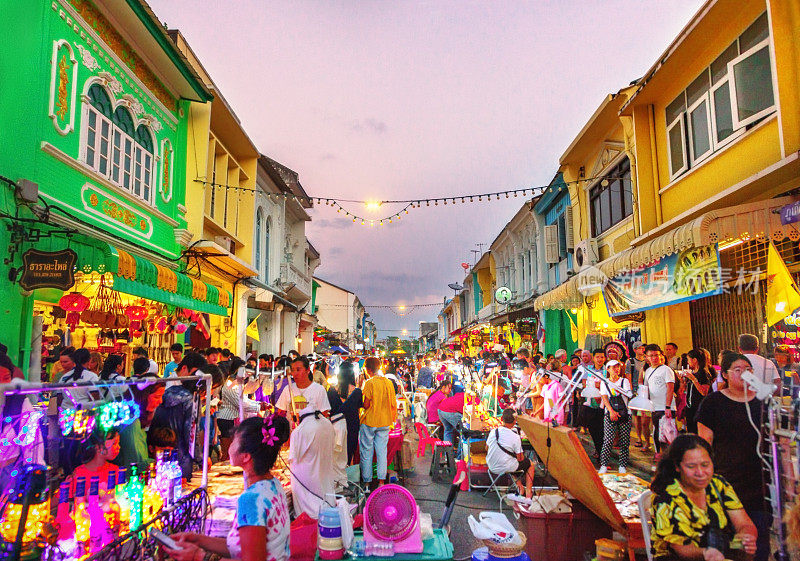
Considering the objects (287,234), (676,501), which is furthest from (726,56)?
(287,234)

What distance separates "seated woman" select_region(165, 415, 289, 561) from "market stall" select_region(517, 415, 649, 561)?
7.82ft

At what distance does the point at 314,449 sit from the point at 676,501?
3.48 meters

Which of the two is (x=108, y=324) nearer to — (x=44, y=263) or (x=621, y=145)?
(x=44, y=263)

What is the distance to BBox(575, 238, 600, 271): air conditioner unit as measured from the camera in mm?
15039

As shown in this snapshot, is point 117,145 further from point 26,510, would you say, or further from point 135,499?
point 26,510

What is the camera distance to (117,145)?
10.3m

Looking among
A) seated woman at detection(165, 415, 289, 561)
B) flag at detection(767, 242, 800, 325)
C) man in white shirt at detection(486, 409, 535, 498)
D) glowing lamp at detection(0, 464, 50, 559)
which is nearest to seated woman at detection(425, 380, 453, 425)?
man in white shirt at detection(486, 409, 535, 498)

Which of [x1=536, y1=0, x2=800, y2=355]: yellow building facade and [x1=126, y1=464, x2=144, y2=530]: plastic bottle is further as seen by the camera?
[x1=536, y1=0, x2=800, y2=355]: yellow building facade

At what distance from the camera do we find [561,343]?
1853cm

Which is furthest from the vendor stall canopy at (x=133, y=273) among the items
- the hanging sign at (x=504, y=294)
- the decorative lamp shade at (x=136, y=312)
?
the hanging sign at (x=504, y=294)

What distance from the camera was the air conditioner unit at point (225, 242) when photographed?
15.3 m

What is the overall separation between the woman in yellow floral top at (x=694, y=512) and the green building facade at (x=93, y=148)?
8261 mm

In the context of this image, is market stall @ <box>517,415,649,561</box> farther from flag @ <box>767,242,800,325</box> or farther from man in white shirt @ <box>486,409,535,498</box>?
flag @ <box>767,242,800,325</box>

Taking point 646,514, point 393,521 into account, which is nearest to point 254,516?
point 393,521
